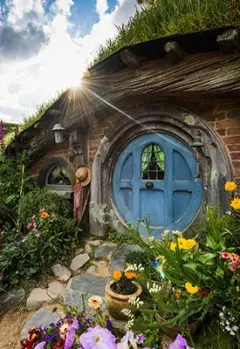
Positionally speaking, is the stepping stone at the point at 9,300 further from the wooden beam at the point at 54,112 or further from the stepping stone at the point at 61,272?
the wooden beam at the point at 54,112

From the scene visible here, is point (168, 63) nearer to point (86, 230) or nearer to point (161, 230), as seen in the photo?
point (161, 230)

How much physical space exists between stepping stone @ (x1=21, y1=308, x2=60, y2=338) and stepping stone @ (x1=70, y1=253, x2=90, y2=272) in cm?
87

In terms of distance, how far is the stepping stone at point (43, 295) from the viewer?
288cm

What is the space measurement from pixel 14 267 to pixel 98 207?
60.4 inches

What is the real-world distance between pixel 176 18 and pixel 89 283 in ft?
12.8

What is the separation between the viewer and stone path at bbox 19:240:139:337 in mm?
2645

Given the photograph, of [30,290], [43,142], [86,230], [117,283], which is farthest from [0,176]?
[117,283]

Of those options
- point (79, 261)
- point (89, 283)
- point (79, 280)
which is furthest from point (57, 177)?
point (89, 283)

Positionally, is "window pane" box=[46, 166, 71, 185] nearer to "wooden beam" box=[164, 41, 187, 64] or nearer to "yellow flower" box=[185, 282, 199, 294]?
"wooden beam" box=[164, 41, 187, 64]

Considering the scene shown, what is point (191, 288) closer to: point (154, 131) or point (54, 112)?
point (154, 131)

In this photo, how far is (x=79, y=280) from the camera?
3.22 metres

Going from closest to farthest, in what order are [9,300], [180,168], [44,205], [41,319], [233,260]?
1. [233,260]
2. [41,319]
3. [9,300]
4. [180,168]
5. [44,205]

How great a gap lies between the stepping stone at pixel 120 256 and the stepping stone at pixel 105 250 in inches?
4.8

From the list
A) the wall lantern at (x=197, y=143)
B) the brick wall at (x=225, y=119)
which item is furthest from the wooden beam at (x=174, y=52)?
the wall lantern at (x=197, y=143)
